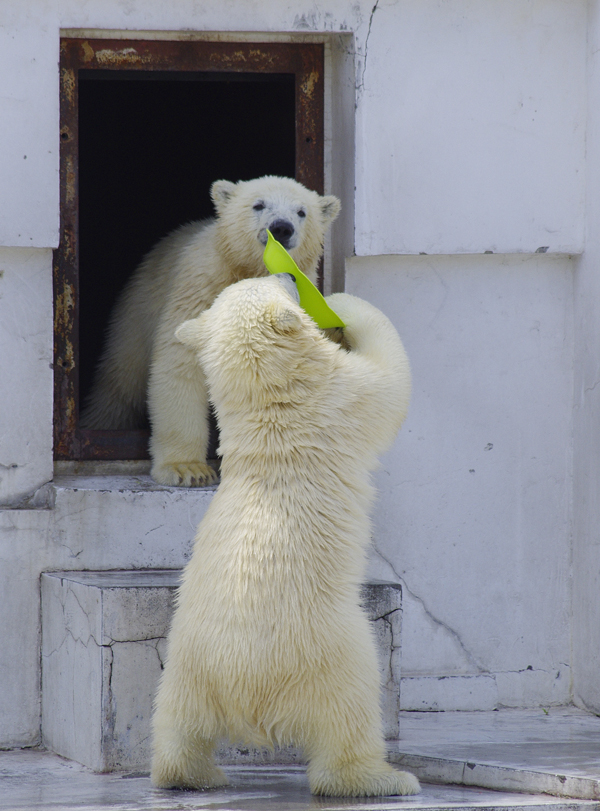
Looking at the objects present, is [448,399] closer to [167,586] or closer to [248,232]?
[248,232]

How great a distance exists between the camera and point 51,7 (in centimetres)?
343

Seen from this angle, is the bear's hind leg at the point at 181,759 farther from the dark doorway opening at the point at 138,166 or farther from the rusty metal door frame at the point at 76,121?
the dark doorway opening at the point at 138,166

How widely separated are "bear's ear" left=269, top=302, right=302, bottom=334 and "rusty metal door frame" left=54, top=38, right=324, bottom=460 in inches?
59.9

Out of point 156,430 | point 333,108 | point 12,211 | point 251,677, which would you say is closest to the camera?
point 251,677

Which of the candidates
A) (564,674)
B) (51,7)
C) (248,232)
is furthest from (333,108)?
(564,674)

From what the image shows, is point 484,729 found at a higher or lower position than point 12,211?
lower

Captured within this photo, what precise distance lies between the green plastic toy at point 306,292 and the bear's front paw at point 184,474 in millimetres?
1008

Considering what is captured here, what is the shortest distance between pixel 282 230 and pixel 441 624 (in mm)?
1482

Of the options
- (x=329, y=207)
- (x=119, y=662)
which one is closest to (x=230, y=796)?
(x=119, y=662)

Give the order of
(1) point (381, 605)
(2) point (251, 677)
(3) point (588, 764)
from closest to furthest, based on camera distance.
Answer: (2) point (251, 677)
(3) point (588, 764)
(1) point (381, 605)

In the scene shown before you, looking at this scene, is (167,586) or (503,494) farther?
(503,494)

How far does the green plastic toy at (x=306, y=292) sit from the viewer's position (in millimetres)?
2627

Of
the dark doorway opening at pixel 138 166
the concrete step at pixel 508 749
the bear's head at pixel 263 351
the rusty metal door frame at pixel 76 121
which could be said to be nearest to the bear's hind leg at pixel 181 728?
the bear's head at pixel 263 351

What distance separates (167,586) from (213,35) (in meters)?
1.92
